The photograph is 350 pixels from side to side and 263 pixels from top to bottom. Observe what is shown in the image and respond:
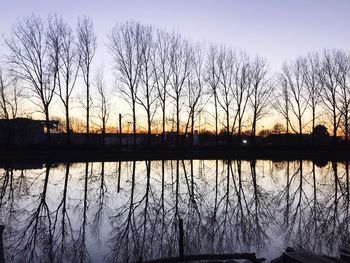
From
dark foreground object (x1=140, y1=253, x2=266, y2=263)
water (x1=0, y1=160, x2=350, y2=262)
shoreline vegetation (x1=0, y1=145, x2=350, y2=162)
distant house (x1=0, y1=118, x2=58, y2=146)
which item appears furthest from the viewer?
distant house (x1=0, y1=118, x2=58, y2=146)

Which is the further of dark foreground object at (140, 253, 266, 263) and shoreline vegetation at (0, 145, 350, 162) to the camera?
shoreline vegetation at (0, 145, 350, 162)

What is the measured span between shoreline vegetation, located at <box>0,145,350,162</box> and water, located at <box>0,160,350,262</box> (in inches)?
642

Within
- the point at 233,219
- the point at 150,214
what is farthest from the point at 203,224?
the point at 150,214

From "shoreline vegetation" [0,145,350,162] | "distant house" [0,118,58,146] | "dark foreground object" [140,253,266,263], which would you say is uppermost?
"distant house" [0,118,58,146]

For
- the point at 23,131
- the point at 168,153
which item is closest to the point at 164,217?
the point at 168,153

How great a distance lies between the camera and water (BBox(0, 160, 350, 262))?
8.92 meters

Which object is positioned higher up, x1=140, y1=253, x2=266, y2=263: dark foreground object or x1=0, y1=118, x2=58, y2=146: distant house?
x1=0, y1=118, x2=58, y2=146: distant house

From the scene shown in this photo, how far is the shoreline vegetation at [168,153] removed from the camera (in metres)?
36.5

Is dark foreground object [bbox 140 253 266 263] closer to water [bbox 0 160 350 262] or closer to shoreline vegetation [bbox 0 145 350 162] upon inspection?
water [bbox 0 160 350 262]

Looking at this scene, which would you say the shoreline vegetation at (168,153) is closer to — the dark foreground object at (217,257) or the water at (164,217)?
the water at (164,217)

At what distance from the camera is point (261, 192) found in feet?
56.1

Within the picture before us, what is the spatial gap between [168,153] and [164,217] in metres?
27.9

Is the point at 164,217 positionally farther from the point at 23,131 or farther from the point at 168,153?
the point at 23,131

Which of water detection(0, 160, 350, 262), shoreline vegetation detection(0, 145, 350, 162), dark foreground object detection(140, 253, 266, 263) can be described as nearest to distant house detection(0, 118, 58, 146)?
shoreline vegetation detection(0, 145, 350, 162)
